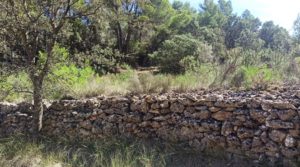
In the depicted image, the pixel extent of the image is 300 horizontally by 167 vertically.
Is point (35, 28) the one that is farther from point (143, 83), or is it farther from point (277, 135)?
point (277, 135)

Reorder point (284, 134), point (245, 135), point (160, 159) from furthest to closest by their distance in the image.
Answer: point (160, 159), point (245, 135), point (284, 134)

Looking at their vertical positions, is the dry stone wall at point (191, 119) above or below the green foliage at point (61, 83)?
below

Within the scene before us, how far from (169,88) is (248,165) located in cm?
263

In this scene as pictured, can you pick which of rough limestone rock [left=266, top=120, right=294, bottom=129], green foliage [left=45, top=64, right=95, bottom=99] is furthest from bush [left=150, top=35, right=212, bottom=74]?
rough limestone rock [left=266, top=120, right=294, bottom=129]

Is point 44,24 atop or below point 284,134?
atop

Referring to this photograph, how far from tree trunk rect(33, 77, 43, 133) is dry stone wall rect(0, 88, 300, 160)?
0.77 feet

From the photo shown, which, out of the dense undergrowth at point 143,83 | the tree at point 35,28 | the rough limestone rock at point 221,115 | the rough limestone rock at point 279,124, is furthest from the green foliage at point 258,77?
the tree at point 35,28

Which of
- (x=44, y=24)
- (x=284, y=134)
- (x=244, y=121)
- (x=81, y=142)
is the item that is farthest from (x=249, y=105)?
(x=44, y=24)

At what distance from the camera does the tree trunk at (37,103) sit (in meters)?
6.12

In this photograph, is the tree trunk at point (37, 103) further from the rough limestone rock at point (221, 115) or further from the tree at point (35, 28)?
the rough limestone rock at point (221, 115)

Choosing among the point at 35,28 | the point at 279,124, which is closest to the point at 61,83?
the point at 35,28

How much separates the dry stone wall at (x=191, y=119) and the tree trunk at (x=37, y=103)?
9.3 inches

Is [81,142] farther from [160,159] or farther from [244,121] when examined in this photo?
[244,121]

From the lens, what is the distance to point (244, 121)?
4840 millimetres
